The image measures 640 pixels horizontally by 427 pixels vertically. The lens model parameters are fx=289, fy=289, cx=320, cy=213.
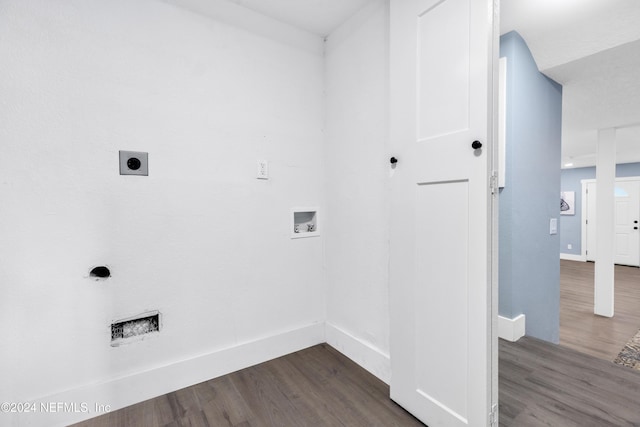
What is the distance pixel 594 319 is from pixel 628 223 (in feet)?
17.5

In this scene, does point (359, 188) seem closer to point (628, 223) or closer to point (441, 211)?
point (441, 211)

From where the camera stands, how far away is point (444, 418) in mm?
1313

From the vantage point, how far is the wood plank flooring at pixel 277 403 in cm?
143

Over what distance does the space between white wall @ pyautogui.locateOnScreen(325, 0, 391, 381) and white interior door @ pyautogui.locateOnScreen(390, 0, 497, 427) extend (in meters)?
0.22

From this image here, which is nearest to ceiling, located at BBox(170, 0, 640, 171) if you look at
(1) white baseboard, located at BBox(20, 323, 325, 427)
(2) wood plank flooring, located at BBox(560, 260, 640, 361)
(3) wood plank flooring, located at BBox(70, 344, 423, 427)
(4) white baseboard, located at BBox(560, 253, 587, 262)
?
(1) white baseboard, located at BBox(20, 323, 325, 427)

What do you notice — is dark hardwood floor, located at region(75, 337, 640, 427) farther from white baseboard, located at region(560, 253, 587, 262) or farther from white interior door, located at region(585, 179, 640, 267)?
white baseboard, located at region(560, 253, 587, 262)

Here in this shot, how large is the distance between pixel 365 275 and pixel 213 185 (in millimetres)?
1146

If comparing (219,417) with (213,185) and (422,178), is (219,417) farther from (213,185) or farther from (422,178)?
(422,178)

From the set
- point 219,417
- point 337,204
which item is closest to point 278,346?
point 219,417

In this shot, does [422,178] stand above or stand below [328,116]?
below

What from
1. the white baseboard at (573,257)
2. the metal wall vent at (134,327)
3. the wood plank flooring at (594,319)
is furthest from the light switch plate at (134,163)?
the white baseboard at (573,257)

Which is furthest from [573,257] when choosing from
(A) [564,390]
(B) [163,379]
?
(B) [163,379]

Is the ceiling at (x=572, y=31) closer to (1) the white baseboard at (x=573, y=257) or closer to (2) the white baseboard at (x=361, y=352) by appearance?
(2) the white baseboard at (x=361, y=352)

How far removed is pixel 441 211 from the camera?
1.33 metres
